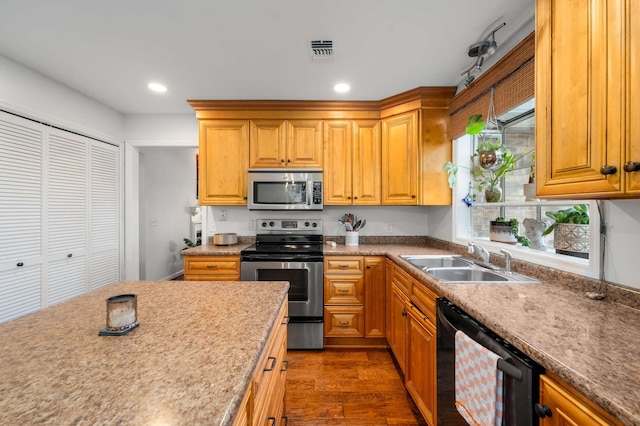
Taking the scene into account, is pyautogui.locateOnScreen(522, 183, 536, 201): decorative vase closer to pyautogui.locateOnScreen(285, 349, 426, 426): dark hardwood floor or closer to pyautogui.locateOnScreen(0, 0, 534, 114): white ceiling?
pyautogui.locateOnScreen(0, 0, 534, 114): white ceiling

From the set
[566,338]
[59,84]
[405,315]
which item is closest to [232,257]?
[405,315]

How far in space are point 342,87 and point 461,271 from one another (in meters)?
1.86

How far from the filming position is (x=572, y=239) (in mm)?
1466

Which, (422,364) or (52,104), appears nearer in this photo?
(422,364)

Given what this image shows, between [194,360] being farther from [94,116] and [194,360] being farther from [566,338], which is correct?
[94,116]

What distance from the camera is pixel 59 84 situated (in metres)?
2.55

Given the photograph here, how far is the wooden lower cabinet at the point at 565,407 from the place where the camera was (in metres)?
0.66

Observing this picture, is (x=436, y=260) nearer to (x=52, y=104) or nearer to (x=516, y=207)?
(x=516, y=207)

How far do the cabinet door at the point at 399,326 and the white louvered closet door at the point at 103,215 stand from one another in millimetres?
3002

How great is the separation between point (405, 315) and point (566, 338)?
1223 millimetres

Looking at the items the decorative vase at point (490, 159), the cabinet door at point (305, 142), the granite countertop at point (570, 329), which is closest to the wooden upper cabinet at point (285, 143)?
the cabinet door at point (305, 142)

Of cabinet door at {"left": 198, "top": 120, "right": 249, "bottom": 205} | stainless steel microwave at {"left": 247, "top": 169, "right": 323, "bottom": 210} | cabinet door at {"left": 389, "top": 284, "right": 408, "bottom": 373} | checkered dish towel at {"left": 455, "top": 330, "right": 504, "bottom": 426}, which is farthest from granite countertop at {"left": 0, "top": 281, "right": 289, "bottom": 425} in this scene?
cabinet door at {"left": 198, "top": 120, "right": 249, "bottom": 205}

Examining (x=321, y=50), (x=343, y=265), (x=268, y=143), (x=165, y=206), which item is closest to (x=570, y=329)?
(x=343, y=265)

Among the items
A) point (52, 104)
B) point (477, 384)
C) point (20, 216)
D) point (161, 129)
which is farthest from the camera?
point (161, 129)
